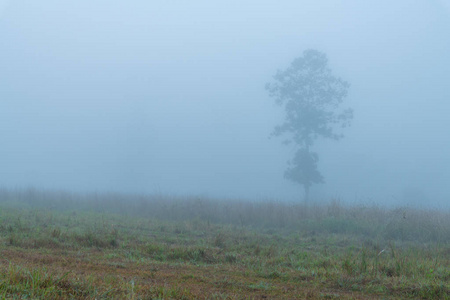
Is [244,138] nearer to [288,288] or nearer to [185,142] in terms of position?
[185,142]

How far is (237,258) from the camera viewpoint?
312 inches

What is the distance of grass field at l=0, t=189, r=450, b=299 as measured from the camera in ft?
15.1

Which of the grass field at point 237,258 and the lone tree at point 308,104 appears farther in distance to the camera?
the lone tree at point 308,104

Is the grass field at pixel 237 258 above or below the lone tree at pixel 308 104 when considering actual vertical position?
below

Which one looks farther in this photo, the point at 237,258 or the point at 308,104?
the point at 308,104

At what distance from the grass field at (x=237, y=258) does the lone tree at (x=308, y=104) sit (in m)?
19.8

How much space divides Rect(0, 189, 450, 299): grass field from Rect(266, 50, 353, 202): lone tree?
19847 mm

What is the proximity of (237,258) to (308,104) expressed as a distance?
30141mm

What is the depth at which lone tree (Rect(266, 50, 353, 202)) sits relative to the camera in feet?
119

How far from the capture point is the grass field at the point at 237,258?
4.60 metres

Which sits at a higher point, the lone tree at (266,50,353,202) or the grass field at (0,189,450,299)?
the lone tree at (266,50,353,202)

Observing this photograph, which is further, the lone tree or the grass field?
the lone tree

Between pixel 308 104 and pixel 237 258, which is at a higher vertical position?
pixel 308 104

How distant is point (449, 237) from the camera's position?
1240 centimetres
